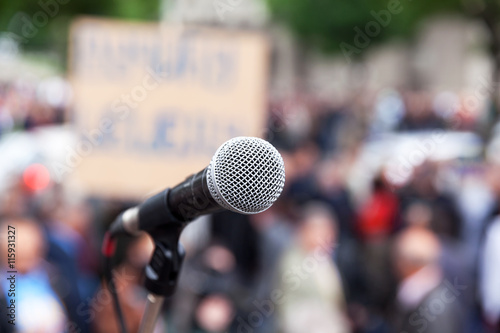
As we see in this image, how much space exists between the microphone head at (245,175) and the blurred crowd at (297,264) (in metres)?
1.75

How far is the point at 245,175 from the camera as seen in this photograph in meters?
1.26

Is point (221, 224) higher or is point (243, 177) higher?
point (243, 177)

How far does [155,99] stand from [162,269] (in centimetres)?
370

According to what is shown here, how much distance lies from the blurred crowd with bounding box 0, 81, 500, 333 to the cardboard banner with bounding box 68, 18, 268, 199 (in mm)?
518

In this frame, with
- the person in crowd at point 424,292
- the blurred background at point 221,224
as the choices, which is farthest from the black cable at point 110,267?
the person in crowd at point 424,292

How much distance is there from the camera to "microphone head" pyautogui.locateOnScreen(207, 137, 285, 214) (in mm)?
1262

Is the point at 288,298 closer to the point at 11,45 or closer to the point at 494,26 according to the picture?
the point at 494,26

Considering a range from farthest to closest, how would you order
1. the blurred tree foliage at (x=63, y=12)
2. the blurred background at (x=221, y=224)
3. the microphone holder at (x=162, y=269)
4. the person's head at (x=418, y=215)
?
the blurred tree foliage at (x=63, y=12) < the person's head at (x=418, y=215) < the blurred background at (x=221, y=224) < the microphone holder at (x=162, y=269)

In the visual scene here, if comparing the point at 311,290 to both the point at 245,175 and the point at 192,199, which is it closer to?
the point at 192,199

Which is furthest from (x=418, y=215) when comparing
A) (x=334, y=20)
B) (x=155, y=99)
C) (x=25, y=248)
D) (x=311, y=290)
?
(x=334, y=20)

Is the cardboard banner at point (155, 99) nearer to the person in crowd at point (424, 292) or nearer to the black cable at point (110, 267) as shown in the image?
the person in crowd at point (424, 292)

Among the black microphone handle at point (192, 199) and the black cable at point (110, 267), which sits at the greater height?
the black microphone handle at point (192, 199)

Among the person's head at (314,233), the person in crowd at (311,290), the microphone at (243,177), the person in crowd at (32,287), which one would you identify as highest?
the microphone at (243,177)

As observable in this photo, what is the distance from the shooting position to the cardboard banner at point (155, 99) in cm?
511
